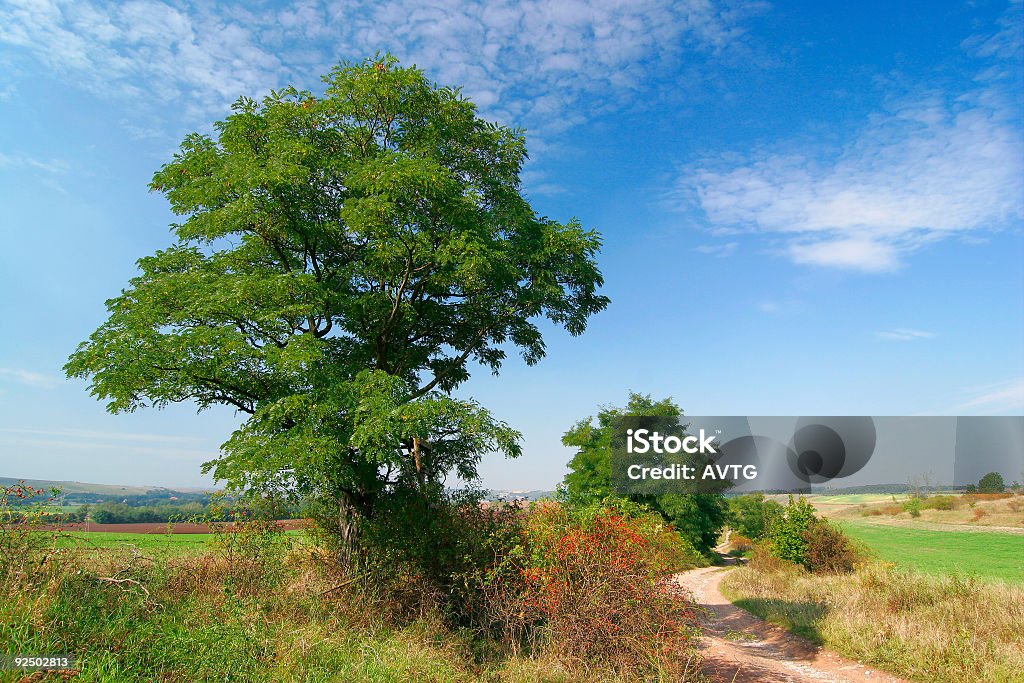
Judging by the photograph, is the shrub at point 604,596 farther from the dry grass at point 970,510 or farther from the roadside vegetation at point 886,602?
the dry grass at point 970,510

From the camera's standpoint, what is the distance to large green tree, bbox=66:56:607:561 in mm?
8664

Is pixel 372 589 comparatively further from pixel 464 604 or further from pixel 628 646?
pixel 628 646

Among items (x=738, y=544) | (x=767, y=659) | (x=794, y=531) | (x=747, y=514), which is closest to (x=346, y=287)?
(x=767, y=659)

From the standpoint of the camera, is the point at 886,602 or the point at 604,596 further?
the point at 886,602

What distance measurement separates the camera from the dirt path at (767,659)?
1002cm

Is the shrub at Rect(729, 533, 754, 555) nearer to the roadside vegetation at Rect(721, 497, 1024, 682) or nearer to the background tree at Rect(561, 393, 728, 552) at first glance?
the background tree at Rect(561, 393, 728, 552)

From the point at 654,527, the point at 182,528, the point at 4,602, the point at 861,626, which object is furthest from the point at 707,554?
the point at 4,602

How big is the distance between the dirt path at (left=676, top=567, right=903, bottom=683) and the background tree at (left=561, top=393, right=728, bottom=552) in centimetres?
1607

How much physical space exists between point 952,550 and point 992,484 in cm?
1269

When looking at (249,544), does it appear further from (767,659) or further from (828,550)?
(828,550)

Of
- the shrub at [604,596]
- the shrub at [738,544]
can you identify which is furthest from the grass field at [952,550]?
the shrub at [604,596]

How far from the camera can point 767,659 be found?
12055 millimetres

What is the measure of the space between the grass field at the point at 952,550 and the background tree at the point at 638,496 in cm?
889

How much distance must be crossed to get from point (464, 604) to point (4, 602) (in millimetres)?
6287
